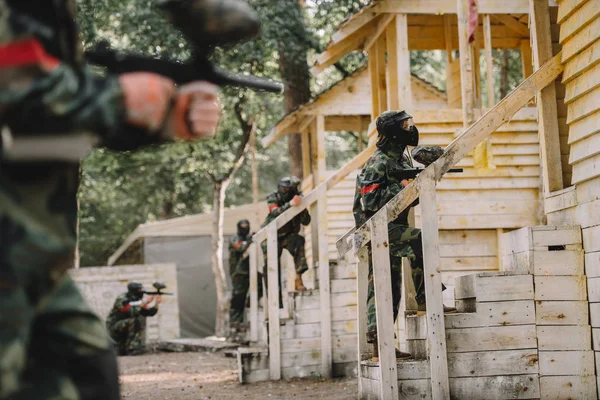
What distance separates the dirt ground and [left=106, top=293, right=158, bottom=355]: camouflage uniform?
6.53 ft

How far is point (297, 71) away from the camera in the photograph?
19078 mm

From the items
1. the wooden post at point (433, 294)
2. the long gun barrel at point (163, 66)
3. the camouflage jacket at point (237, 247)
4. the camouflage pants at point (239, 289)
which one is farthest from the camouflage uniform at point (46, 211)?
the camouflage pants at point (239, 289)

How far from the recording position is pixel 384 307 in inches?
274

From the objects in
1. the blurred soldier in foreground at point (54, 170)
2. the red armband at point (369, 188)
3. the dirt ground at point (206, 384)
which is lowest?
the dirt ground at point (206, 384)

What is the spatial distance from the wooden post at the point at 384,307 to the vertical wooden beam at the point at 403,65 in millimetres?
4202

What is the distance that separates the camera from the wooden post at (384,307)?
6.84 m

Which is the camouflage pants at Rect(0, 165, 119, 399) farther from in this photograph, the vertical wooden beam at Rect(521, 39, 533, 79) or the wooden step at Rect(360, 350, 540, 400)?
the vertical wooden beam at Rect(521, 39, 533, 79)

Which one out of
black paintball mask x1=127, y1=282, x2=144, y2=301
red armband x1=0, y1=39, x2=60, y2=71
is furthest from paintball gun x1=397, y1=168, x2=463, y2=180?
black paintball mask x1=127, y1=282, x2=144, y2=301

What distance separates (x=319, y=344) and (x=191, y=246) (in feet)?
47.7

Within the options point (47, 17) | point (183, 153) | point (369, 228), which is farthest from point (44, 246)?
point (183, 153)

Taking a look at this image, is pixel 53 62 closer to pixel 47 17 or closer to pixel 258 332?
pixel 47 17

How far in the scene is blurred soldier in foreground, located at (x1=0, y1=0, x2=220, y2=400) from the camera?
6.59 ft

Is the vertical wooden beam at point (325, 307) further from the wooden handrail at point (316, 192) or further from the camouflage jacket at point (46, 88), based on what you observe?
the camouflage jacket at point (46, 88)

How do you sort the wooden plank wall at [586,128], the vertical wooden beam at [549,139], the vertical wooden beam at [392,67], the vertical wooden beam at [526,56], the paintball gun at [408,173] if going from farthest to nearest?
the vertical wooden beam at [526,56]
the vertical wooden beam at [392,67]
the paintball gun at [408,173]
the vertical wooden beam at [549,139]
the wooden plank wall at [586,128]
